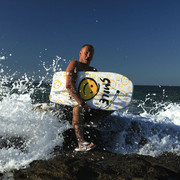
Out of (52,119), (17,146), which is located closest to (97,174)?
(17,146)

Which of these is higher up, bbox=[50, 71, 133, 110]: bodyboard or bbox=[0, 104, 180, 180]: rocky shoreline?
bbox=[50, 71, 133, 110]: bodyboard

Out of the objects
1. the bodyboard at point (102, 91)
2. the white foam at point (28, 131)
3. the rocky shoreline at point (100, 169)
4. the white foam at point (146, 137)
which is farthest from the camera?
the white foam at point (146, 137)

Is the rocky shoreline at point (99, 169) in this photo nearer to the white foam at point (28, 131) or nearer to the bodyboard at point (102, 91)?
A: the white foam at point (28, 131)

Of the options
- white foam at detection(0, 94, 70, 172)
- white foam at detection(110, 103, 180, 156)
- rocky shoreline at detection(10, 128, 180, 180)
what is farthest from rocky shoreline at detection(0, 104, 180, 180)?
white foam at detection(110, 103, 180, 156)

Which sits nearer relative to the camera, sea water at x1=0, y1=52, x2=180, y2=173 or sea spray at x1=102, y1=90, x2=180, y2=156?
sea water at x1=0, y1=52, x2=180, y2=173

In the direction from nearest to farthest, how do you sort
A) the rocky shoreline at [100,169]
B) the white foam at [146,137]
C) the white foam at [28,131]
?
the rocky shoreline at [100,169] → the white foam at [28,131] → the white foam at [146,137]

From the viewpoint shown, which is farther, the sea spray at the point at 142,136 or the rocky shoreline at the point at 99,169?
the sea spray at the point at 142,136

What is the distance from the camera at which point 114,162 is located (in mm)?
2104

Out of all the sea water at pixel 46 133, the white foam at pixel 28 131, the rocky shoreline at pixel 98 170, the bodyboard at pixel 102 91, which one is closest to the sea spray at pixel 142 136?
the sea water at pixel 46 133

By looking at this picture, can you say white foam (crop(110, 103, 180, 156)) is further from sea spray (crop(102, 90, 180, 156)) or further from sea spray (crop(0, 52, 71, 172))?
sea spray (crop(0, 52, 71, 172))

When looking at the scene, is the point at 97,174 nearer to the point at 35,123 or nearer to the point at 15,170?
the point at 15,170

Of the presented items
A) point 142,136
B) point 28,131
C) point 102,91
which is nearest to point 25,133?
point 28,131

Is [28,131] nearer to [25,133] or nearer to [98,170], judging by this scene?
[25,133]

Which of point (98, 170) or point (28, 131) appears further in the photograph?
point (28, 131)
